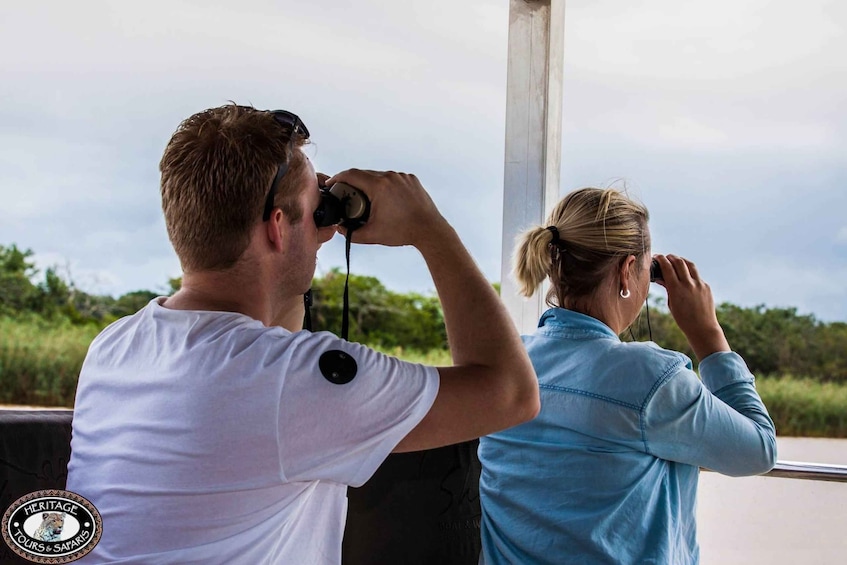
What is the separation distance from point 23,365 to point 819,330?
248 inches

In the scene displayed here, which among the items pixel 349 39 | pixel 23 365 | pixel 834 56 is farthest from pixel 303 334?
pixel 23 365

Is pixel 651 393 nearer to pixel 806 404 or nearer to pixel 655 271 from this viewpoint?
pixel 655 271

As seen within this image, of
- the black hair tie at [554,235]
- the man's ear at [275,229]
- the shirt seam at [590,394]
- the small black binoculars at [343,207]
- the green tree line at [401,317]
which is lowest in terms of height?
the shirt seam at [590,394]

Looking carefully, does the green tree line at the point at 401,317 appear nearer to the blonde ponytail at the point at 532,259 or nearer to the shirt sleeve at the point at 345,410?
the blonde ponytail at the point at 532,259

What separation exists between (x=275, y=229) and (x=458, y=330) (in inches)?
11.0

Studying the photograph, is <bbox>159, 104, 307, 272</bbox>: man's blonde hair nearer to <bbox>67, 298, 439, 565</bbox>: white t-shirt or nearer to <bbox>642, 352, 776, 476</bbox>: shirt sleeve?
<bbox>67, 298, 439, 565</bbox>: white t-shirt

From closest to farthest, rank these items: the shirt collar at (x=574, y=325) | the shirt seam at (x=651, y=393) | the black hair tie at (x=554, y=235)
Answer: the shirt seam at (x=651, y=393) < the shirt collar at (x=574, y=325) < the black hair tie at (x=554, y=235)

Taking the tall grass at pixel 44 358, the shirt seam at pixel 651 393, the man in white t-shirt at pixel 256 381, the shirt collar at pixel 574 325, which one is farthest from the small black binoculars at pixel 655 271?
the tall grass at pixel 44 358

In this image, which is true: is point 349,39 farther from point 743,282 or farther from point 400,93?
point 743,282

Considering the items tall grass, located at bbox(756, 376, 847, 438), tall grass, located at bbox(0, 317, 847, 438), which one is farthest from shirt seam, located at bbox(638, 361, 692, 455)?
tall grass, located at bbox(0, 317, 847, 438)

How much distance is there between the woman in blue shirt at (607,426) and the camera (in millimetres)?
1510

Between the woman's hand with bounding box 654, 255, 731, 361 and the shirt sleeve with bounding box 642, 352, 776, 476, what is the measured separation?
0.19 metres

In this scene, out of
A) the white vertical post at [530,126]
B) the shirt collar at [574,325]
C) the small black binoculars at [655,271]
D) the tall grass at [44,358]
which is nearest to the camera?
the shirt collar at [574,325]

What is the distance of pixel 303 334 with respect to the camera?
A: 110 centimetres
